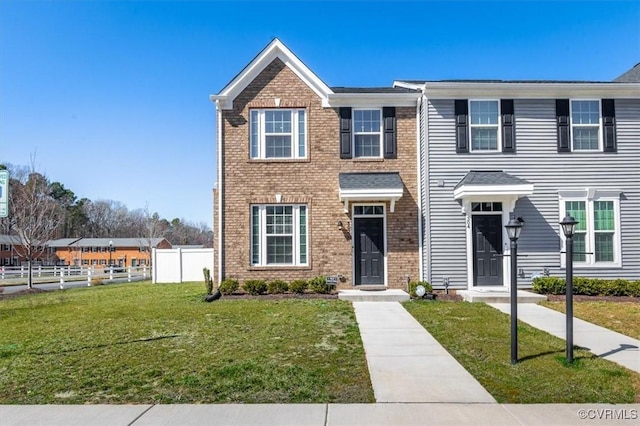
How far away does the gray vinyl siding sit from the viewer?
12.6m

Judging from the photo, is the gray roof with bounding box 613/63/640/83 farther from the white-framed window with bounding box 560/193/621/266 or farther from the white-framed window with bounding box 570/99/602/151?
the white-framed window with bounding box 560/193/621/266

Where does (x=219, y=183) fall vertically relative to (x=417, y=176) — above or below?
below

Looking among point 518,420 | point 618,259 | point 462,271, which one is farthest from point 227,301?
point 618,259

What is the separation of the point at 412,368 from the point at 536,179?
935cm

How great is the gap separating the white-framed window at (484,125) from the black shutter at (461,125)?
7.3 inches

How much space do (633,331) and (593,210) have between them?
593 centimetres

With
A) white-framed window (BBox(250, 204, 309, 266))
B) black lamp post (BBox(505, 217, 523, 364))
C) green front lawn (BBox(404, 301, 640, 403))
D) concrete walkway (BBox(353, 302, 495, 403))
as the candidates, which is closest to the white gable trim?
white-framed window (BBox(250, 204, 309, 266))

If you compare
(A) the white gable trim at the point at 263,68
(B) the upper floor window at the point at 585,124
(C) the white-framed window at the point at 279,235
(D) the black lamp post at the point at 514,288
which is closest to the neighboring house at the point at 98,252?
(C) the white-framed window at the point at 279,235

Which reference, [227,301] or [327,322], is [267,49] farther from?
[327,322]

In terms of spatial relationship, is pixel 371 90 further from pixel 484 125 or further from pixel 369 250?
pixel 369 250

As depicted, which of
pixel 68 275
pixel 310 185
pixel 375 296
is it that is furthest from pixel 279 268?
pixel 68 275

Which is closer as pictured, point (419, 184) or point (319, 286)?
point (319, 286)

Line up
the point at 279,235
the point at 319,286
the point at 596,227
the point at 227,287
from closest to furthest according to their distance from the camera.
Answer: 1. the point at 319,286
2. the point at 227,287
3. the point at 596,227
4. the point at 279,235

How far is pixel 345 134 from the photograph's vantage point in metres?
13.2
